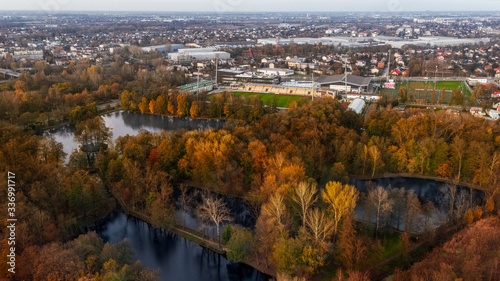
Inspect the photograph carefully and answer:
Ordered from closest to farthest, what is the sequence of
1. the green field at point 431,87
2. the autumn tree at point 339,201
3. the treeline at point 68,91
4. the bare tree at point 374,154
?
the autumn tree at point 339,201
the bare tree at point 374,154
the treeline at point 68,91
the green field at point 431,87

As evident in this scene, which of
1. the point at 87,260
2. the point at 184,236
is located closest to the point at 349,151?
the point at 184,236

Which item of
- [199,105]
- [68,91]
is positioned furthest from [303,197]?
[68,91]

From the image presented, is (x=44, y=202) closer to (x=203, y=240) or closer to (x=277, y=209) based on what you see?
(x=203, y=240)

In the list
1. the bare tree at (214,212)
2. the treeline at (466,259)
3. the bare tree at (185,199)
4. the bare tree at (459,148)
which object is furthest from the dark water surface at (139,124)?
the treeline at (466,259)

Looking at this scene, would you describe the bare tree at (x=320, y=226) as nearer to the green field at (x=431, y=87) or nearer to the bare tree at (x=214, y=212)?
the bare tree at (x=214, y=212)

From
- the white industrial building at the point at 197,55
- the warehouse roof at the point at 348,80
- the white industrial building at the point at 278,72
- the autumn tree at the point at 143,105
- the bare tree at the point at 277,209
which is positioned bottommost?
the bare tree at the point at 277,209

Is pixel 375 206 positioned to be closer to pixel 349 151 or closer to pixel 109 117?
pixel 349 151

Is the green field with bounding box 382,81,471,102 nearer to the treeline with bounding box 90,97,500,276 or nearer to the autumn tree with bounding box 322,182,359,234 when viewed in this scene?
the treeline with bounding box 90,97,500,276

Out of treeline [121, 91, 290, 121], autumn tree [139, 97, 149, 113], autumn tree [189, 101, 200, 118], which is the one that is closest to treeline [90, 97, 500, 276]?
treeline [121, 91, 290, 121]
